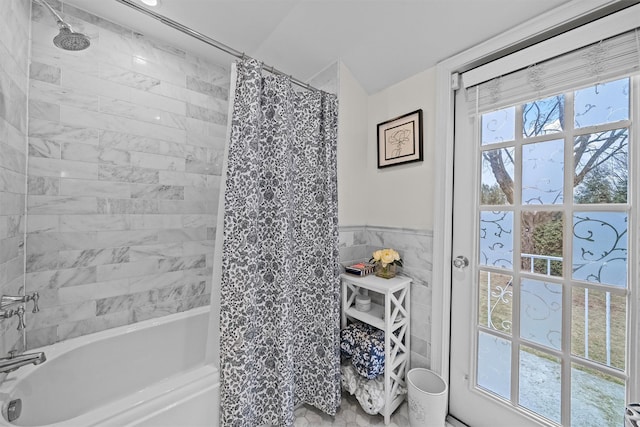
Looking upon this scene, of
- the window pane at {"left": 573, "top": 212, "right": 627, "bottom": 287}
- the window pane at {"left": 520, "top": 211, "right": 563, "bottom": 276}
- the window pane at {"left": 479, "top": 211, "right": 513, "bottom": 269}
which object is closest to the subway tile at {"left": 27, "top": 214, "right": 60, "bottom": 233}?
the window pane at {"left": 479, "top": 211, "right": 513, "bottom": 269}

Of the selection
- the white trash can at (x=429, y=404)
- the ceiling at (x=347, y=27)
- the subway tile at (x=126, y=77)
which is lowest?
the white trash can at (x=429, y=404)

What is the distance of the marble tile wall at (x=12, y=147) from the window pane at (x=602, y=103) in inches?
96.7

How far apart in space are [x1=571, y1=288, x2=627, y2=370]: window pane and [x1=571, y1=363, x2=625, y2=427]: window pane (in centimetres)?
7

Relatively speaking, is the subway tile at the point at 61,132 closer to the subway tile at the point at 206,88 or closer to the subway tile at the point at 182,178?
the subway tile at the point at 182,178

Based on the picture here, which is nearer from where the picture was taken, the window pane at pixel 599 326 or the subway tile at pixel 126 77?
the window pane at pixel 599 326

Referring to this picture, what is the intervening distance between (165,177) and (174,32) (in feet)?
3.06

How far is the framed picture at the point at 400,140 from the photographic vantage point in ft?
5.23

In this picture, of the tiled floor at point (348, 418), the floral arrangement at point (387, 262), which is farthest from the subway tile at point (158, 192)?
the tiled floor at point (348, 418)

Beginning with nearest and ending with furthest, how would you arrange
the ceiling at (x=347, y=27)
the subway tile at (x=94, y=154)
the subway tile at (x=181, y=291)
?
the ceiling at (x=347, y=27) → the subway tile at (x=94, y=154) → the subway tile at (x=181, y=291)

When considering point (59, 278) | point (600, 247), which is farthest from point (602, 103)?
point (59, 278)

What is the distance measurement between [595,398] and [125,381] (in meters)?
2.37

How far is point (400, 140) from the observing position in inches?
66.6

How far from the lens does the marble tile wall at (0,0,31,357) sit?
104 cm

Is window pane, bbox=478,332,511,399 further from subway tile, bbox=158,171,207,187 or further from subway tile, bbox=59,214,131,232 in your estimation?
subway tile, bbox=59,214,131,232
